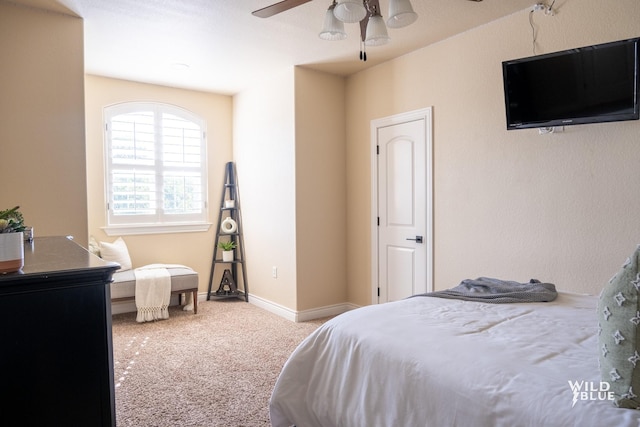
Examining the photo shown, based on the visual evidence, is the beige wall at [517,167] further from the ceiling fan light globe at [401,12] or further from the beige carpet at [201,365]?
the beige carpet at [201,365]

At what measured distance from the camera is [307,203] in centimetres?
430

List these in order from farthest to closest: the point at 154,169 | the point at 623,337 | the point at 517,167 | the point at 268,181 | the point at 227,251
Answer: the point at 227,251, the point at 154,169, the point at 268,181, the point at 517,167, the point at 623,337

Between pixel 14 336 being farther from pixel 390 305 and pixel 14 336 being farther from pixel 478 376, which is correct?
pixel 390 305

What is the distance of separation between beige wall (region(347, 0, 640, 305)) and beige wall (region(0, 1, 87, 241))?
2661mm

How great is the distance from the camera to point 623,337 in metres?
1.10

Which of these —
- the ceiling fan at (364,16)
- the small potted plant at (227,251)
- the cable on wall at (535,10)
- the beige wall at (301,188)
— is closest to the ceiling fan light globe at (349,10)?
the ceiling fan at (364,16)

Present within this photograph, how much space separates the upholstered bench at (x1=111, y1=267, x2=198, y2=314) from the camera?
13.5 feet

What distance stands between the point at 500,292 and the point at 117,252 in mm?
3797

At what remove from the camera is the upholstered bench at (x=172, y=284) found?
4111mm

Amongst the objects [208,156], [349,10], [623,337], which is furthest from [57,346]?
A: [208,156]

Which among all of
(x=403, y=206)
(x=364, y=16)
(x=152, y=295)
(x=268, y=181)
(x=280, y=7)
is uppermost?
(x=280, y=7)

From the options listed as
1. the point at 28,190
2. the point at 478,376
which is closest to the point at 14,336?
the point at 478,376

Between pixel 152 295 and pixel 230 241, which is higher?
pixel 230 241

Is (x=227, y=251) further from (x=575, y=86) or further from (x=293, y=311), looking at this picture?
(x=575, y=86)
